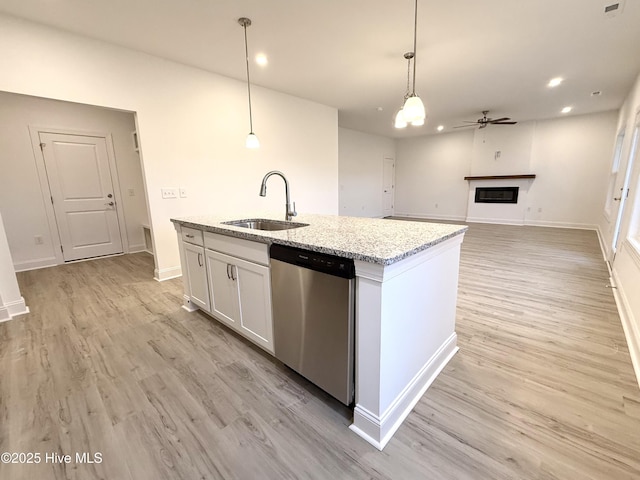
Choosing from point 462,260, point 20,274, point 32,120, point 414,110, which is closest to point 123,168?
point 32,120

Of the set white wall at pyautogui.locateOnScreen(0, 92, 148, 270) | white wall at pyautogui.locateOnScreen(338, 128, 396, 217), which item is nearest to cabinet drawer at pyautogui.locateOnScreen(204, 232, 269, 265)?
white wall at pyautogui.locateOnScreen(0, 92, 148, 270)

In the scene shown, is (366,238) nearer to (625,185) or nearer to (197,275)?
(197,275)

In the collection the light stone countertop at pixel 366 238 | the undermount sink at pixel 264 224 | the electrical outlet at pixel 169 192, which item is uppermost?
the electrical outlet at pixel 169 192

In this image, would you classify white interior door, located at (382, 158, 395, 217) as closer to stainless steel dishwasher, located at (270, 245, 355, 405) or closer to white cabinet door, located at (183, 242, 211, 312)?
white cabinet door, located at (183, 242, 211, 312)

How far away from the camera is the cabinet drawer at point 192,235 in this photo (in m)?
2.28

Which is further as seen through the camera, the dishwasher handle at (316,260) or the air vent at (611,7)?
the air vent at (611,7)

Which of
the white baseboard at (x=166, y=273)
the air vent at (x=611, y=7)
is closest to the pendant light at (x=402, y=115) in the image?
the air vent at (x=611, y=7)

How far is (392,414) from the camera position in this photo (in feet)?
4.38

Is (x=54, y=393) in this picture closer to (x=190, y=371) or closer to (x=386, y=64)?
(x=190, y=371)

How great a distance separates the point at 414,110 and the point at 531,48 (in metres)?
2.31

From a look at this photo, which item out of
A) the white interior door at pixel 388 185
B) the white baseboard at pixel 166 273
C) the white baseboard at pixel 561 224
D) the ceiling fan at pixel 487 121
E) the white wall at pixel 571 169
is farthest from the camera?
the white interior door at pixel 388 185

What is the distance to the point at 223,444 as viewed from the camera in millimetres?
1280

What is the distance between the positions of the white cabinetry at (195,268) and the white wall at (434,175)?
7.96m

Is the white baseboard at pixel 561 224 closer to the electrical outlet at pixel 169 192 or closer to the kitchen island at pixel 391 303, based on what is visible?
the kitchen island at pixel 391 303
